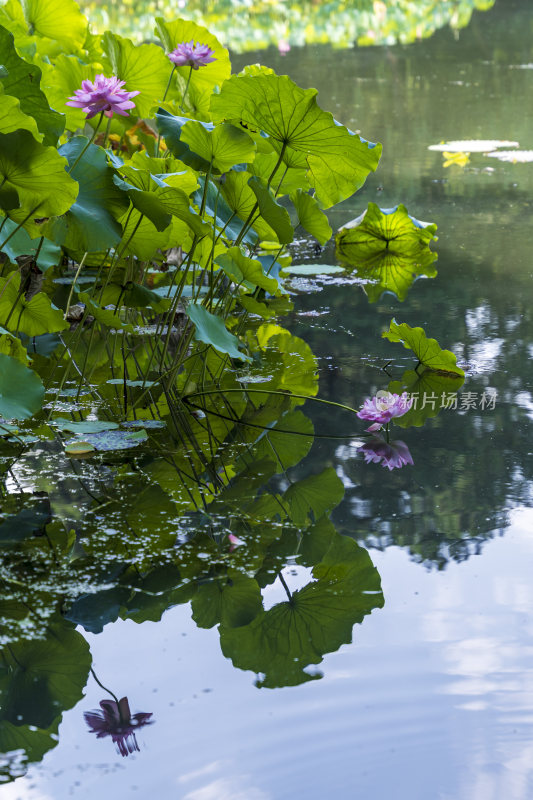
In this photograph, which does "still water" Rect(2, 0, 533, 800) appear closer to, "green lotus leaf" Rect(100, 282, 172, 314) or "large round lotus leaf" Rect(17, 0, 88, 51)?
"green lotus leaf" Rect(100, 282, 172, 314)

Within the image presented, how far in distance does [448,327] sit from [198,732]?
59.8 inches

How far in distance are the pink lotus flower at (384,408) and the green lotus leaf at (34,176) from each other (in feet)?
1.91

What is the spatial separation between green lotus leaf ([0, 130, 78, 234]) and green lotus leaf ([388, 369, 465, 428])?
69cm

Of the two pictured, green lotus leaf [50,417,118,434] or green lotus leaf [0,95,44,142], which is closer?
green lotus leaf [0,95,44,142]

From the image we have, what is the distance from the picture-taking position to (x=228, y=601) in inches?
47.2

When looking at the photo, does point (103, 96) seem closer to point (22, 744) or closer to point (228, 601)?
point (228, 601)

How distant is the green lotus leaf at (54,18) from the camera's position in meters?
2.37

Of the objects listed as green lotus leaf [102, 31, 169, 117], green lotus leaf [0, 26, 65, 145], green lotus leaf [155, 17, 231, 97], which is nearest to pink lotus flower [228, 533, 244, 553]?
green lotus leaf [0, 26, 65, 145]

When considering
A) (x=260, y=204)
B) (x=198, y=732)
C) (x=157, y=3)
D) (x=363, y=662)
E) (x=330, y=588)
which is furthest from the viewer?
(x=157, y=3)

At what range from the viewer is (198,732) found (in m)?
0.98

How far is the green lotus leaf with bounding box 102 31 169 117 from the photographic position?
2066 millimetres

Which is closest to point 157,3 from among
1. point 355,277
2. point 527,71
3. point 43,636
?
point 527,71

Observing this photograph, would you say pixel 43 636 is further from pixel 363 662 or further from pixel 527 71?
pixel 527 71

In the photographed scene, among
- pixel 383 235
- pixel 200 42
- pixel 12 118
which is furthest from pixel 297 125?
pixel 383 235
